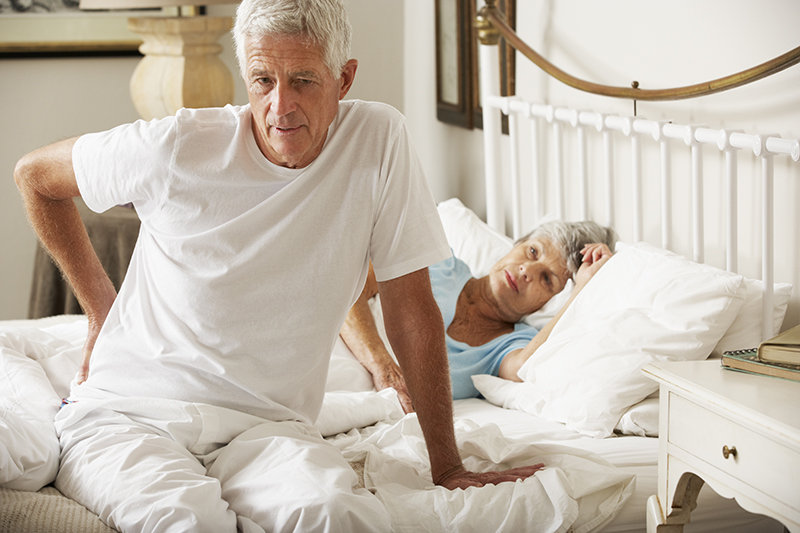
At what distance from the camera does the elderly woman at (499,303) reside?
189 centimetres

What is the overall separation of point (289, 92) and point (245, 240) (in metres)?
0.25

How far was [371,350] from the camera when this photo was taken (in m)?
1.88

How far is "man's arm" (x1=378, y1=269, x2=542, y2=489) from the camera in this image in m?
1.30

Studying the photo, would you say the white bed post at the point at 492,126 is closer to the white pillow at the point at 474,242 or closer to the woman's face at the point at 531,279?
the white pillow at the point at 474,242

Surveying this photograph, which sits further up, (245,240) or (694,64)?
(694,64)

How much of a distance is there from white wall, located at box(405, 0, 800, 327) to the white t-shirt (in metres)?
0.74

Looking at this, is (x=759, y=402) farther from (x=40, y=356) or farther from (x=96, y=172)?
(x=40, y=356)

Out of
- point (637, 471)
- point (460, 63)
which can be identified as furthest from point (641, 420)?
point (460, 63)

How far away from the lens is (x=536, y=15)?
2469 mm

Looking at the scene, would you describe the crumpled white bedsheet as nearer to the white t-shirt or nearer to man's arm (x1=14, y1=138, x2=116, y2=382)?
the white t-shirt

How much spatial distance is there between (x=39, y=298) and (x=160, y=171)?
191 cm

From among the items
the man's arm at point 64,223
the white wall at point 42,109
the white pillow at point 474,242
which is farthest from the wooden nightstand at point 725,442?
the white wall at point 42,109

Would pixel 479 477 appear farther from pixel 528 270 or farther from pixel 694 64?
pixel 694 64

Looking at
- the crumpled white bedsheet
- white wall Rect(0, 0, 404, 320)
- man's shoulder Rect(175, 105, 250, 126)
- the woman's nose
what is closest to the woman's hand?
the woman's nose
